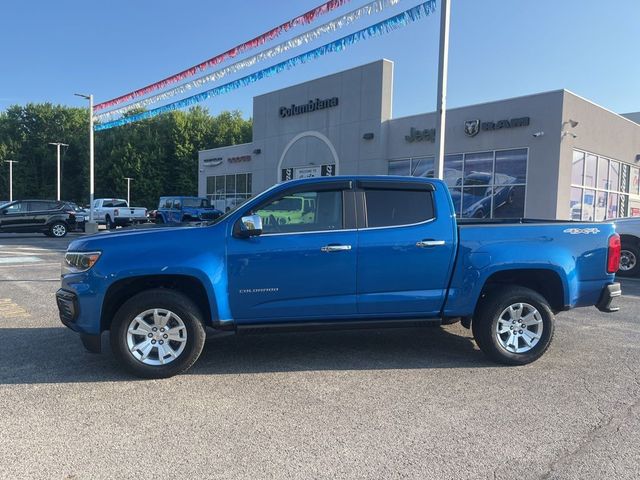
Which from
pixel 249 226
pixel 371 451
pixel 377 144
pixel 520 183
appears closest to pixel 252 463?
pixel 371 451

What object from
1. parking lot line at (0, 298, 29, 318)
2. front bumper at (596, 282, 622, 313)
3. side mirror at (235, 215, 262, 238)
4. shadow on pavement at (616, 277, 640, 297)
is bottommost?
parking lot line at (0, 298, 29, 318)

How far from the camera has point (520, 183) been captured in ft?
63.2

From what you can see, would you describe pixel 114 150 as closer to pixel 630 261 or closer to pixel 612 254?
pixel 630 261

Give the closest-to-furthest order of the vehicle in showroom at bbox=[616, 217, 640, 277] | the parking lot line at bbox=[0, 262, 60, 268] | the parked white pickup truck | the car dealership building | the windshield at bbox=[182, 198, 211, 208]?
the vehicle in showroom at bbox=[616, 217, 640, 277], the parking lot line at bbox=[0, 262, 60, 268], the car dealership building, the windshield at bbox=[182, 198, 211, 208], the parked white pickup truck

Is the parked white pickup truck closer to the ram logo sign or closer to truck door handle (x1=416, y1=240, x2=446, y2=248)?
the ram logo sign

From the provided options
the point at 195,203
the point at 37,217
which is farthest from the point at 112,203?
the point at 37,217

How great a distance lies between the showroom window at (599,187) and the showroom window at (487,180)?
201 centimetres

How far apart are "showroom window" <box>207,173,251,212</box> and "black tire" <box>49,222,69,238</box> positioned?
988 centimetres

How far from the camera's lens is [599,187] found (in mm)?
21422

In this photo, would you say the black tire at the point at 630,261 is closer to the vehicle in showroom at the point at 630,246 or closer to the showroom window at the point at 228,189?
the vehicle in showroom at the point at 630,246

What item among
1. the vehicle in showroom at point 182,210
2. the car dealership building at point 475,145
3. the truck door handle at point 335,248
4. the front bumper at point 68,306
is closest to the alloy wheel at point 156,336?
the front bumper at point 68,306

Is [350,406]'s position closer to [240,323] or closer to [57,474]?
[240,323]

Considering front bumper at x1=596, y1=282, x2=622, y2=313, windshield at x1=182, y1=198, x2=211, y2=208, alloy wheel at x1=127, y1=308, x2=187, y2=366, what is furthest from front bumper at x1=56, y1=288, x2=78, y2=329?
windshield at x1=182, y1=198, x2=211, y2=208

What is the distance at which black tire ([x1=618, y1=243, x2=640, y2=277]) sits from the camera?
11.9 metres
